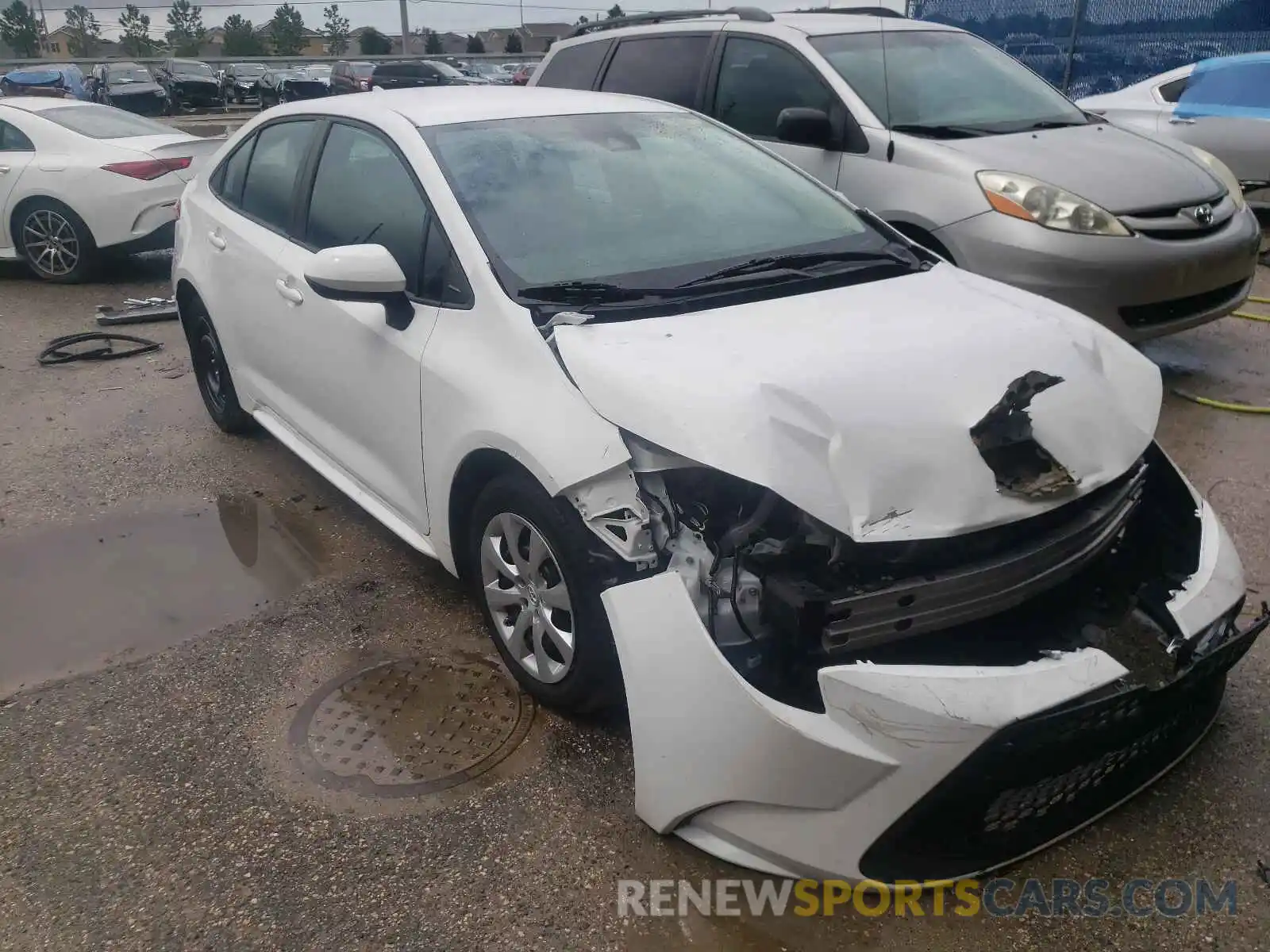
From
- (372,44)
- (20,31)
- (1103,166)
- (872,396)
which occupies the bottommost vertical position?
(872,396)

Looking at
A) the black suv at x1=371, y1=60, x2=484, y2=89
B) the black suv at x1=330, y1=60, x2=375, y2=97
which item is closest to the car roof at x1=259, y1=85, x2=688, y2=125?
the black suv at x1=330, y1=60, x2=375, y2=97

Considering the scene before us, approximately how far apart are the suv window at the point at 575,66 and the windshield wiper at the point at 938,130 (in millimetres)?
2256

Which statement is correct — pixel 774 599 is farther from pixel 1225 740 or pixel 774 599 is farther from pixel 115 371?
pixel 115 371

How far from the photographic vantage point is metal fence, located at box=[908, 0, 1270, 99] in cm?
1338

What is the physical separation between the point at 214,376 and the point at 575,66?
3.39m

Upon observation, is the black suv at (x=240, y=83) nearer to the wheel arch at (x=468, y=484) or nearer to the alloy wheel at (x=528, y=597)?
the wheel arch at (x=468, y=484)

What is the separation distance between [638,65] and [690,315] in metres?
4.32

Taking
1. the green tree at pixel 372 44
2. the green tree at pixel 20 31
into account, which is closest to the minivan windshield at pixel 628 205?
the green tree at pixel 372 44

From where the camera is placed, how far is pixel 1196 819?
2484mm

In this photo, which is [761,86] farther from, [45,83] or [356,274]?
[45,83]

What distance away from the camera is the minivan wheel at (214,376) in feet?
15.8

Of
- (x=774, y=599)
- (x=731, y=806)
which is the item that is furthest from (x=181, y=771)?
(x=774, y=599)

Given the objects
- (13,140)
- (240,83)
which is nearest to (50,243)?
(13,140)

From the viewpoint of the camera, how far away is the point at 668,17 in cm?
681
